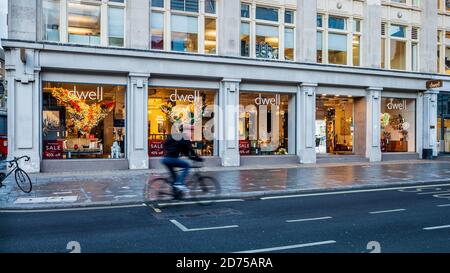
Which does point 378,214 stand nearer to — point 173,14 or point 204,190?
point 204,190

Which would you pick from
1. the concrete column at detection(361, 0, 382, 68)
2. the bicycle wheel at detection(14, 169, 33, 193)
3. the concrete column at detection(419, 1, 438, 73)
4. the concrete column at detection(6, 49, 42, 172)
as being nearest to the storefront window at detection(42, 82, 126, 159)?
the concrete column at detection(6, 49, 42, 172)

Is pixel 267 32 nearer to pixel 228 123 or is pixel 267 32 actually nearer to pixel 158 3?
pixel 228 123

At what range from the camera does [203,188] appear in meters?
11.8

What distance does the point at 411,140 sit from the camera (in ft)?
93.7

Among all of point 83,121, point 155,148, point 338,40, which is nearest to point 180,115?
point 155,148

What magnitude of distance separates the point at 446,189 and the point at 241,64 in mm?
11857

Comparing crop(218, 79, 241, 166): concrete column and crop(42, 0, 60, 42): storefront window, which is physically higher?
crop(42, 0, 60, 42): storefront window

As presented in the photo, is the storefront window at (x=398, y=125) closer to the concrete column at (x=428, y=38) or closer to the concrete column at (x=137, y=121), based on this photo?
the concrete column at (x=428, y=38)

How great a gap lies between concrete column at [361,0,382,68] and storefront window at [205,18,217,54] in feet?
32.0

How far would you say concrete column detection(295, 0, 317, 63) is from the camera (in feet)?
80.4

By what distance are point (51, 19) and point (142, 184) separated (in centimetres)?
983

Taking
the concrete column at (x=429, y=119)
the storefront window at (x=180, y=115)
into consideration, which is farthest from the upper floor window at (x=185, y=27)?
the concrete column at (x=429, y=119)

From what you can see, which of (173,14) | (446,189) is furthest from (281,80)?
(446,189)

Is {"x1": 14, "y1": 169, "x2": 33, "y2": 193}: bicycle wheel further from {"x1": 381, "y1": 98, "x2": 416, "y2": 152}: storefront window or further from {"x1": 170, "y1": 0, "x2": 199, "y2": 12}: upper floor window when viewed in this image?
{"x1": 381, "y1": 98, "x2": 416, "y2": 152}: storefront window
